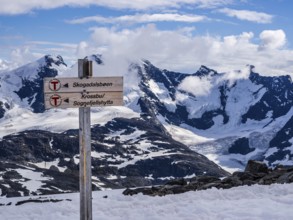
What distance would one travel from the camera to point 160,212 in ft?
70.3

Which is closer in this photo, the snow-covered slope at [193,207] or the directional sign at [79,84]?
the directional sign at [79,84]

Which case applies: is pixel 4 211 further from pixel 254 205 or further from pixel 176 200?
pixel 254 205

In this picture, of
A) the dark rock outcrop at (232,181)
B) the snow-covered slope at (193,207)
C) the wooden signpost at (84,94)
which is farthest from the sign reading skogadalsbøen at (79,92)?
the dark rock outcrop at (232,181)

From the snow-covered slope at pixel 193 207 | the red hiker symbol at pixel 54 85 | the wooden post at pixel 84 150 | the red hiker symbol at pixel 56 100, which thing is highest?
the red hiker symbol at pixel 54 85

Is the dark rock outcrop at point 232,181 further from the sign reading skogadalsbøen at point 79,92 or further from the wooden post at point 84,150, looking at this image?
the sign reading skogadalsbøen at point 79,92

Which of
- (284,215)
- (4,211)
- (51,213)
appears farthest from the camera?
(4,211)

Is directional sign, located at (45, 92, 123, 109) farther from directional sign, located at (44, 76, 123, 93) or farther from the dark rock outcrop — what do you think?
the dark rock outcrop

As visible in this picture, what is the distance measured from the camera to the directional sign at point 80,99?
49.0ft

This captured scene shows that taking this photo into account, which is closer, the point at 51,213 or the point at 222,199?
the point at 222,199

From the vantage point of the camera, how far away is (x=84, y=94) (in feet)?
49.2

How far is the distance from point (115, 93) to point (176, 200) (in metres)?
11.0

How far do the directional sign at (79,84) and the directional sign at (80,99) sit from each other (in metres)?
0.12

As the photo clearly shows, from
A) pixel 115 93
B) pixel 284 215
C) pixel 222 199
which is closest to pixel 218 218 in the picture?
pixel 284 215

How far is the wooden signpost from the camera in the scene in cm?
1495
